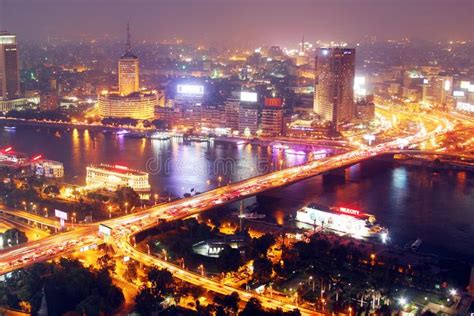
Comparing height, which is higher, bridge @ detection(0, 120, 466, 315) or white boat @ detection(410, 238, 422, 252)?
bridge @ detection(0, 120, 466, 315)

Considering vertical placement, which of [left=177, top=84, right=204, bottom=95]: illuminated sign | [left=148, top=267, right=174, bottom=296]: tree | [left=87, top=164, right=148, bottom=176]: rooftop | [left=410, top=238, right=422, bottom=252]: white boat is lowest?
[left=410, top=238, right=422, bottom=252]: white boat

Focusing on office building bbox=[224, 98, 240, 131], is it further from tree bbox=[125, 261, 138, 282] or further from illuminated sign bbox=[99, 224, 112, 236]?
tree bbox=[125, 261, 138, 282]

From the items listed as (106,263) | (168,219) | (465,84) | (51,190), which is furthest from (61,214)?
(465,84)

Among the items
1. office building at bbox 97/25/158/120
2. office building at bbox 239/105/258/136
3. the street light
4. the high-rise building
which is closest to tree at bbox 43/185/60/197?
the street light

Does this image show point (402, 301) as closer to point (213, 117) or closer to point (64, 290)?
point (64, 290)

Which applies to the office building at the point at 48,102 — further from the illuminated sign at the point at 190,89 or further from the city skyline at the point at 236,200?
the illuminated sign at the point at 190,89

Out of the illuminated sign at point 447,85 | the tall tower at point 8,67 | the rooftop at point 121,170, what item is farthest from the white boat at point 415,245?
the tall tower at point 8,67

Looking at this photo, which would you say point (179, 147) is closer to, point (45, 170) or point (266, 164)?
point (266, 164)
